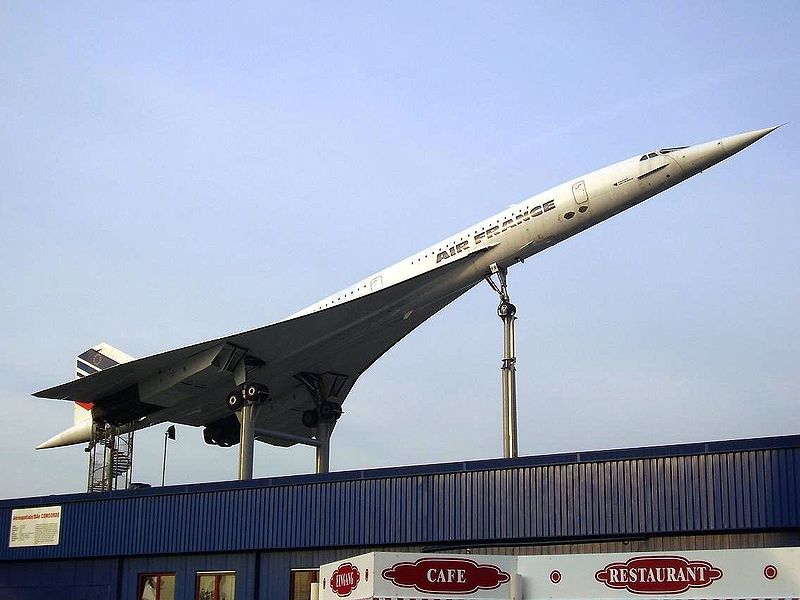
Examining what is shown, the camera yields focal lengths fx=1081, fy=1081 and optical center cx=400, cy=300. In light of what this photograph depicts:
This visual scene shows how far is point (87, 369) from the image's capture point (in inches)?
1571

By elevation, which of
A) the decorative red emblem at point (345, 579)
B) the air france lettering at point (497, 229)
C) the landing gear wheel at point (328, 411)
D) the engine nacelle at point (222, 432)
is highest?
the air france lettering at point (497, 229)

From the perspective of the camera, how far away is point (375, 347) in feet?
119

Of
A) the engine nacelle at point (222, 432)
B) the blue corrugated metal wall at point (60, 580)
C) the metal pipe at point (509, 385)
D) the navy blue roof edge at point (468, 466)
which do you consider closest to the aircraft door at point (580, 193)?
the metal pipe at point (509, 385)

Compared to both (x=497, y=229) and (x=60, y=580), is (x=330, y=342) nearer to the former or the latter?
(x=497, y=229)

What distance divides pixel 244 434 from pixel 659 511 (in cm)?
1736

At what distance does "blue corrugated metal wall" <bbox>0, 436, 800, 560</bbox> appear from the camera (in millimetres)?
17500

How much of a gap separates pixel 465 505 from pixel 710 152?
1145 cm

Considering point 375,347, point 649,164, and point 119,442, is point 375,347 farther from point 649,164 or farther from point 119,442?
point 649,164

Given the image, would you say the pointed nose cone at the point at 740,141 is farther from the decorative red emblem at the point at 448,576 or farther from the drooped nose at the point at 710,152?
the decorative red emblem at the point at 448,576

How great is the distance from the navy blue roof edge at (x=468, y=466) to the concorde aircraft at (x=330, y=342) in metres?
7.50

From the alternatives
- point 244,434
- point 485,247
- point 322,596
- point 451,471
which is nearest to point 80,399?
point 244,434

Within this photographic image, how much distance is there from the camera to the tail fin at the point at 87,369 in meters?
39.9

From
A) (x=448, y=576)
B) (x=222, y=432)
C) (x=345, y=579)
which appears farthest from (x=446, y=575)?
(x=222, y=432)

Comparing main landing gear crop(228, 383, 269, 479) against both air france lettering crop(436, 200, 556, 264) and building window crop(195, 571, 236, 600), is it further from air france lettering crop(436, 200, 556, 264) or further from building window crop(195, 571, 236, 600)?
building window crop(195, 571, 236, 600)
